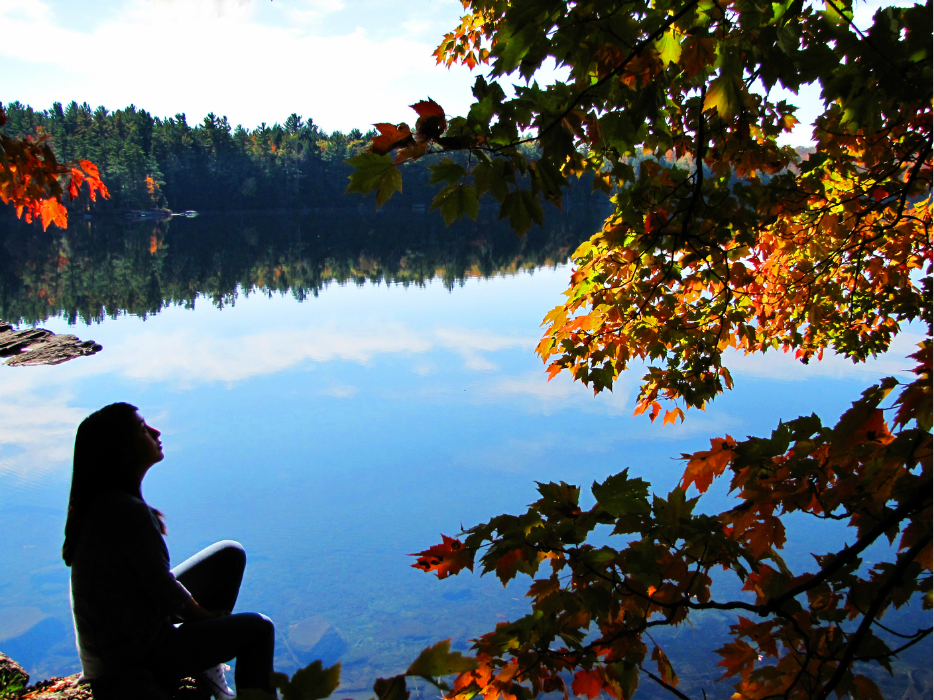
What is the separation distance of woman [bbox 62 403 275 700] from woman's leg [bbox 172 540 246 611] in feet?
0.80

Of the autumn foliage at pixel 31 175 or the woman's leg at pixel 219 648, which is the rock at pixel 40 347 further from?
the woman's leg at pixel 219 648

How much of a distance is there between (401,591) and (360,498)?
1.35m

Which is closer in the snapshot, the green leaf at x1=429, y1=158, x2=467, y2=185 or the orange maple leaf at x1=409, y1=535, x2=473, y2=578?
the green leaf at x1=429, y1=158, x2=467, y2=185

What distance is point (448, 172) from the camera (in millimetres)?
1314

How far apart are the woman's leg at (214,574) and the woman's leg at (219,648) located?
277mm

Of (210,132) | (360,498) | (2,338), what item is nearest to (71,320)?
(2,338)

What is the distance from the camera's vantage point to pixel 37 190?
3158 mm

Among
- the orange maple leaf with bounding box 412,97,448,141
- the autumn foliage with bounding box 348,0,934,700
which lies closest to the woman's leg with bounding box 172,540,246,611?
the autumn foliage with bounding box 348,0,934,700

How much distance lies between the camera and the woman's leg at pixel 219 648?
227 centimetres

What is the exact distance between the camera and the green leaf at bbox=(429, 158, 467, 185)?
1303 millimetres

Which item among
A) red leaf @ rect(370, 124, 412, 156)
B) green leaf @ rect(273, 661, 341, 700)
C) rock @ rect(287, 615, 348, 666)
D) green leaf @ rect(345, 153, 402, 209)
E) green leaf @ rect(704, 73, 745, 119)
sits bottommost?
rock @ rect(287, 615, 348, 666)

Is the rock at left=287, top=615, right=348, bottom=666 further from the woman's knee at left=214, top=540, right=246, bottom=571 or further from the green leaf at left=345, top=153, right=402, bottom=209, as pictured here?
the green leaf at left=345, top=153, right=402, bottom=209

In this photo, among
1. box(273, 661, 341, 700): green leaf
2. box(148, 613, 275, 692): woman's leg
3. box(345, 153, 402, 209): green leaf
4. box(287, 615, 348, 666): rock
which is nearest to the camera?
box(273, 661, 341, 700): green leaf

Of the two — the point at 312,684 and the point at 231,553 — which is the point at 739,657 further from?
the point at 231,553
